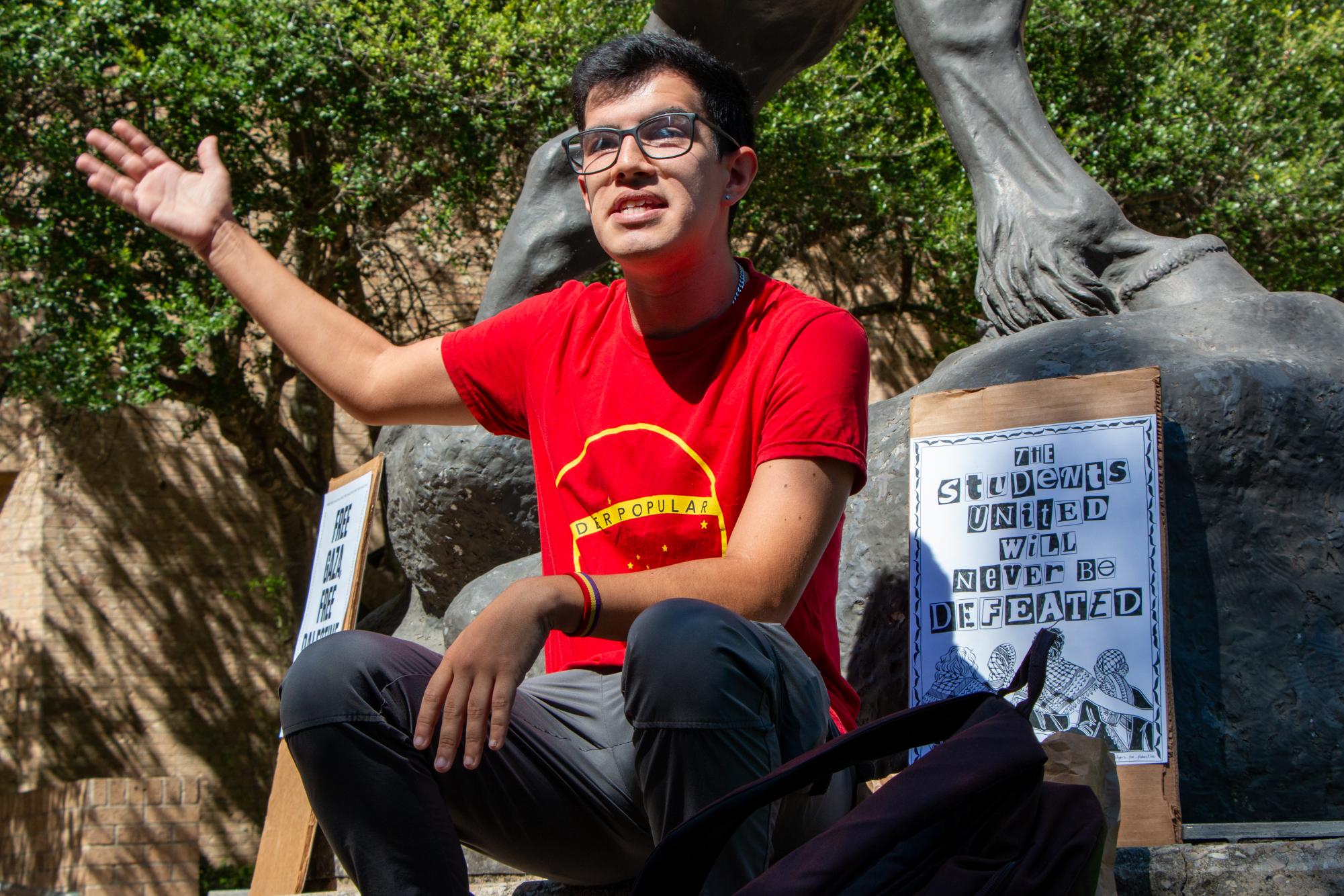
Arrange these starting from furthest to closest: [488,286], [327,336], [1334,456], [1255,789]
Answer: [488,286] < [1334,456] < [1255,789] < [327,336]

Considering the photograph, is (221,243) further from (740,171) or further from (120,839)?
(120,839)

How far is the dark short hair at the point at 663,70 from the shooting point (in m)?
2.03

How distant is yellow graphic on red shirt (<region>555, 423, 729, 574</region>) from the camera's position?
1.89m

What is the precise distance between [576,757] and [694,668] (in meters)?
0.35

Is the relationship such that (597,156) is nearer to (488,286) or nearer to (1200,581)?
(1200,581)

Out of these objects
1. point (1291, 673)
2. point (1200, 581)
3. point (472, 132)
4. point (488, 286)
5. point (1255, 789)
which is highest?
point (472, 132)

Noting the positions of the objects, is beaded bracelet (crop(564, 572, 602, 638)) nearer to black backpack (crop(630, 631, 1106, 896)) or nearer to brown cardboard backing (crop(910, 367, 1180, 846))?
black backpack (crop(630, 631, 1106, 896))

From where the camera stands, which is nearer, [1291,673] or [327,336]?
[327,336]

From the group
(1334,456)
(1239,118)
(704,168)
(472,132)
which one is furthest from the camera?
(1239,118)

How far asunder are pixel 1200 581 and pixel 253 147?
805 cm

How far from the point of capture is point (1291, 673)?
8.87 ft

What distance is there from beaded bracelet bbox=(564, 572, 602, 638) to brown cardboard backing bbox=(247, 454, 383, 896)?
221 cm

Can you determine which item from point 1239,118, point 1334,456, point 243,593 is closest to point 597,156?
point 1334,456

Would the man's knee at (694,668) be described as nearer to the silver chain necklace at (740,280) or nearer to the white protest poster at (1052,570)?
the silver chain necklace at (740,280)
